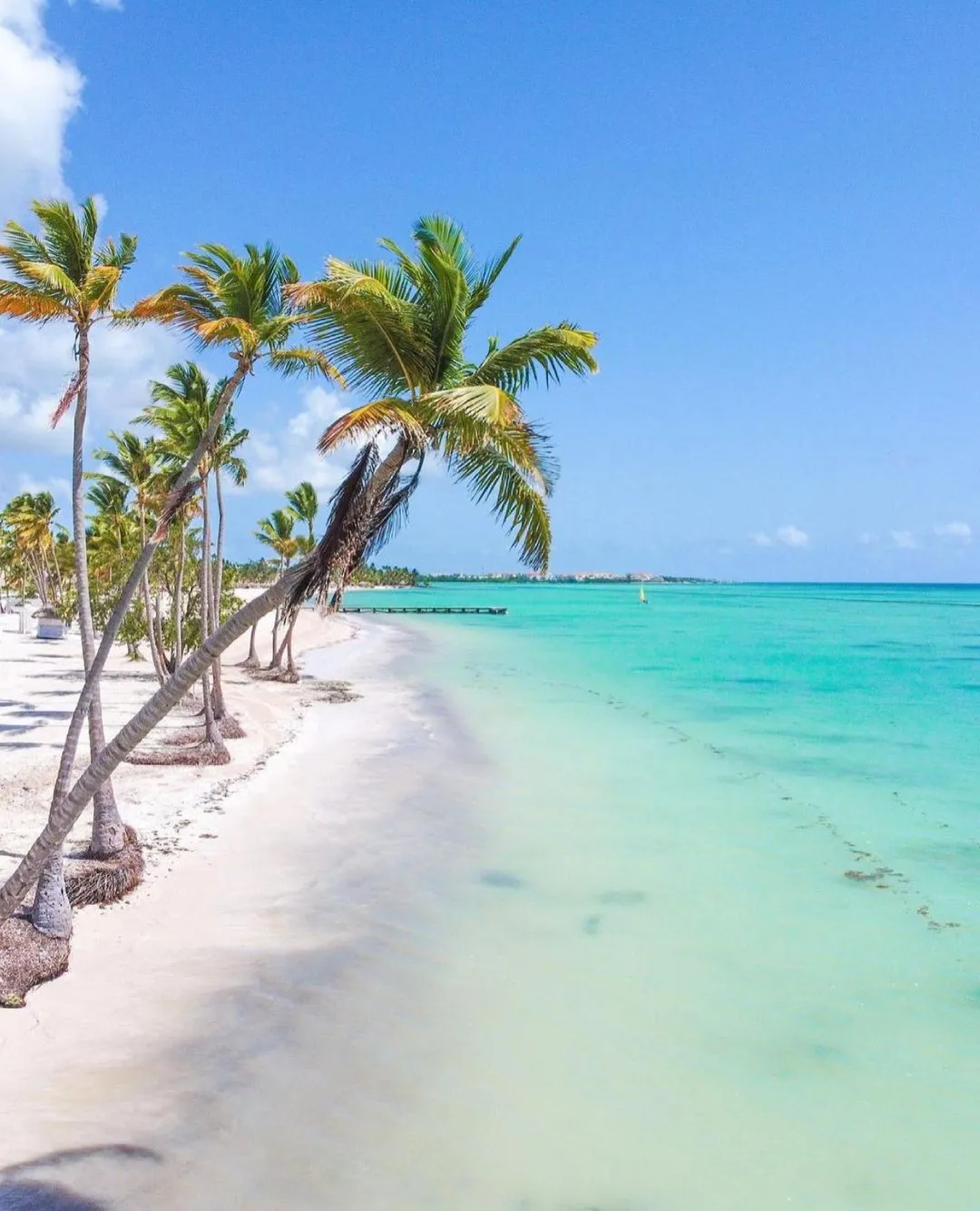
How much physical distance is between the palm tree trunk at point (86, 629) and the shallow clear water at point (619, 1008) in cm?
262

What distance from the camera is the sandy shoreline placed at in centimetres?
655

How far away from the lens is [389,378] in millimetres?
7230

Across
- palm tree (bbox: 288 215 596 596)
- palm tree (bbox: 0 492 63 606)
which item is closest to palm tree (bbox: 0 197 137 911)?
palm tree (bbox: 288 215 596 596)

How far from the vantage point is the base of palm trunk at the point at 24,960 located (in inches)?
297

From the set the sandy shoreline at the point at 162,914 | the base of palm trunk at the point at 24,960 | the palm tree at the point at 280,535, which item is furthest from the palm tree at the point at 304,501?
the base of palm trunk at the point at 24,960

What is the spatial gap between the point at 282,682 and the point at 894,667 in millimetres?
30305

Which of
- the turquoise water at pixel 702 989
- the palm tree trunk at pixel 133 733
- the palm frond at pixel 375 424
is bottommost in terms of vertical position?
the turquoise water at pixel 702 989

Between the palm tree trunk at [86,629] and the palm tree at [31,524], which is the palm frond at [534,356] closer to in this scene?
the palm tree trunk at [86,629]

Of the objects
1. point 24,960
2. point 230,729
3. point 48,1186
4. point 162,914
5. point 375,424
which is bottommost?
point 48,1186

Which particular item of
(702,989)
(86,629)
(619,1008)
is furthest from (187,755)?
(702,989)

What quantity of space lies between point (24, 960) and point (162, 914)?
205 cm

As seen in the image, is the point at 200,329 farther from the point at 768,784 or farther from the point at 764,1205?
the point at 768,784

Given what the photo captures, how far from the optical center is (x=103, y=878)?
32.2 ft

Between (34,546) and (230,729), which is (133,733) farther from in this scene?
(34,546)
